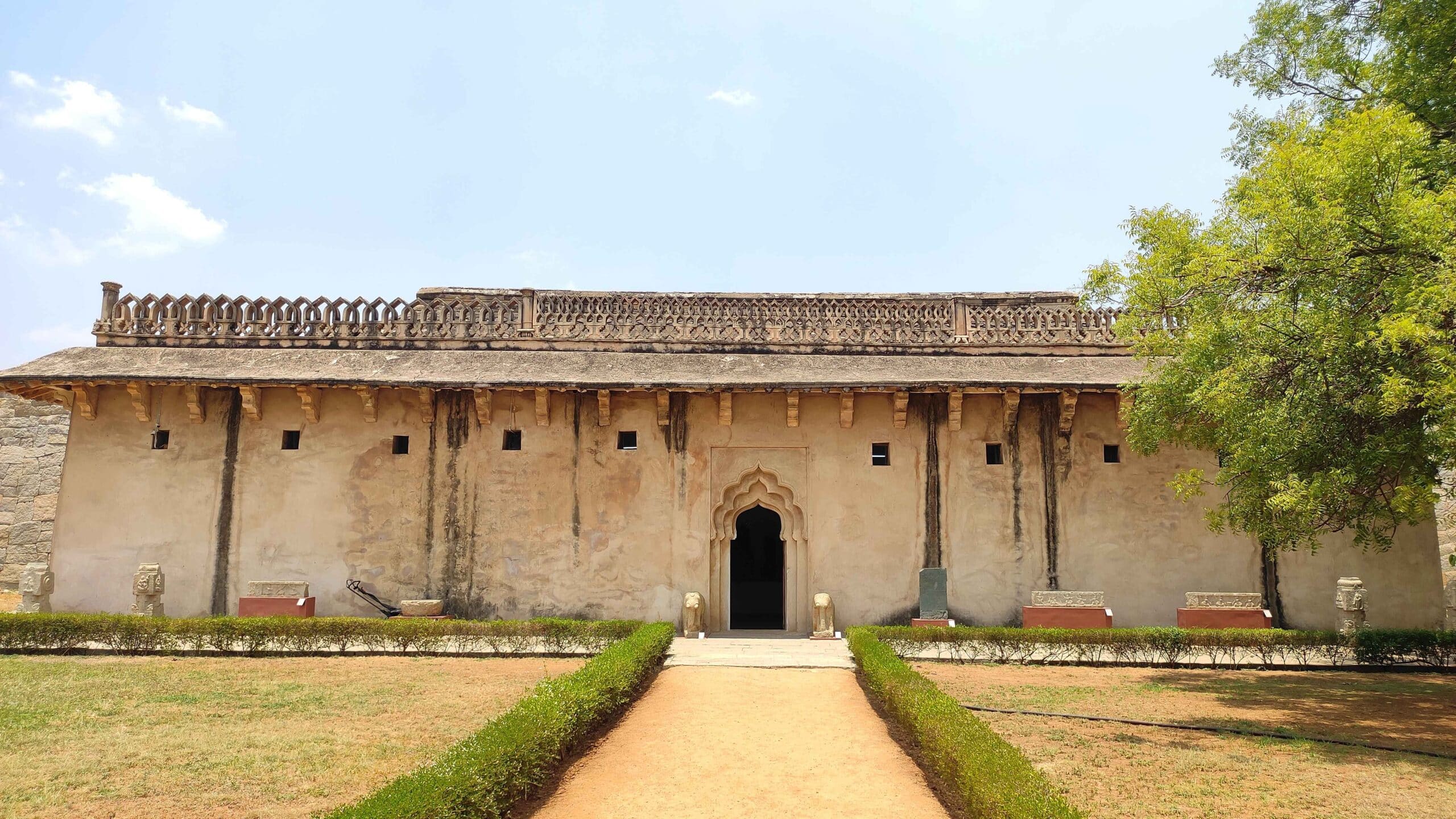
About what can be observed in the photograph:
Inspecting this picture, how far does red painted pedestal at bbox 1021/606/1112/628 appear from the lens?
1322cm

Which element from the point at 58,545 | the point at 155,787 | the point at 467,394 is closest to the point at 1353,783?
the point at 155,787

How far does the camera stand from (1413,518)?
8.52 metres

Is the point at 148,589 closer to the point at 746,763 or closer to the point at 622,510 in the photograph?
the point at 622,510

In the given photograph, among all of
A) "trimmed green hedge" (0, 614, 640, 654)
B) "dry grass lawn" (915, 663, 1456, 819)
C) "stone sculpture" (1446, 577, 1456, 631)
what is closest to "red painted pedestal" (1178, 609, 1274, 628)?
"dry grass lawn" (915, 663, 1456, 819)

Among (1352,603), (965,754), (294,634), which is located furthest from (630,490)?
(1352,603)

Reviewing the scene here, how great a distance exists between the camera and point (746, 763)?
6.91 m

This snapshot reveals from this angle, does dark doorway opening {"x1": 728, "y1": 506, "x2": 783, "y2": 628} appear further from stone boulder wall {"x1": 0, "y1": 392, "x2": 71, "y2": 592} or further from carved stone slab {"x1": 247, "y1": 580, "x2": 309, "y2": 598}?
stone boulder wall {"x1": 0, "y1": 392, "x2": 71, "y2": 592}

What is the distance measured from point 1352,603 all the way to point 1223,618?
177cm

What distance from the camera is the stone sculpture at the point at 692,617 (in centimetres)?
1384

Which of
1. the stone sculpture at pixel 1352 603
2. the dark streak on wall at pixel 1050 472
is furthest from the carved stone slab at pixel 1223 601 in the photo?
the dark streak on wall at pixel 1050 472

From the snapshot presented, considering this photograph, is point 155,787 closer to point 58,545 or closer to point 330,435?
point 330,435

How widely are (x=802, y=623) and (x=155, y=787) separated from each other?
1011 cm

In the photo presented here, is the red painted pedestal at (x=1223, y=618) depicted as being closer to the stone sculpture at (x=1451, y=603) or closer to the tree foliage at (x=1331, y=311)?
the stone sculpture at (x=1451, y=603)

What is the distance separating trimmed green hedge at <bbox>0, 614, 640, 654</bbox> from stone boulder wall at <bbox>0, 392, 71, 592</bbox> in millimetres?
9752
